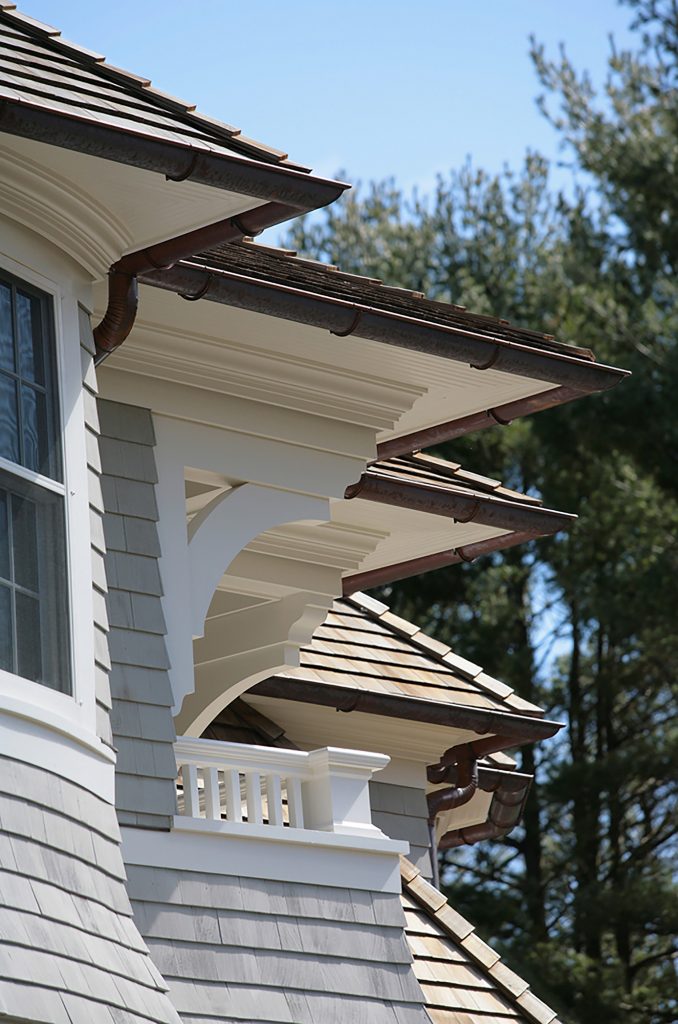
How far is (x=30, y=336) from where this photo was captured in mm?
6156

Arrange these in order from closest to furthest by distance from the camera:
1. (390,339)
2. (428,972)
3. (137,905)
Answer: (137,905) < (390,339) < (428,972)

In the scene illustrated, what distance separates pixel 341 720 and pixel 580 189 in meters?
18.7

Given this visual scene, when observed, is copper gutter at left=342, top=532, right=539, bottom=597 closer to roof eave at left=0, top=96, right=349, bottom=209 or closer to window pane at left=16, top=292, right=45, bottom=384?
roof eave at left=0, top=96, right=349, bottom=209

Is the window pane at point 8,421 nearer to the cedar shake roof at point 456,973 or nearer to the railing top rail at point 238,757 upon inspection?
the railing top rail at point 238,757

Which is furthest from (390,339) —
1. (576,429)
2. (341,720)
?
(576,429)

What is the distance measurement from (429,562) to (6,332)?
4.75 m

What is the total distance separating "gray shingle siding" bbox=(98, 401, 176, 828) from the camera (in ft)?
22.3

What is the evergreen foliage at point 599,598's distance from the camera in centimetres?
2286

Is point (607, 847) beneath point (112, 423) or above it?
above

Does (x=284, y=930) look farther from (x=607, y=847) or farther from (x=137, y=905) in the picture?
(x=607, y=847)

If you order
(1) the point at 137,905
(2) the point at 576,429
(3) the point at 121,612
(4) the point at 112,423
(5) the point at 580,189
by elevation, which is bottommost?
(1) the point at 137,905

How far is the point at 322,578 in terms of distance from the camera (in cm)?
930

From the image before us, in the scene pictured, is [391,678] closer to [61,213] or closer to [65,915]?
[61,213]

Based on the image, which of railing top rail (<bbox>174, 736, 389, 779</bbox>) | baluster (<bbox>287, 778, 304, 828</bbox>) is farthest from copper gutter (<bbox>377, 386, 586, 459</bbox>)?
baluster (<bbox>287, 778, 304, 828</bbox>)
